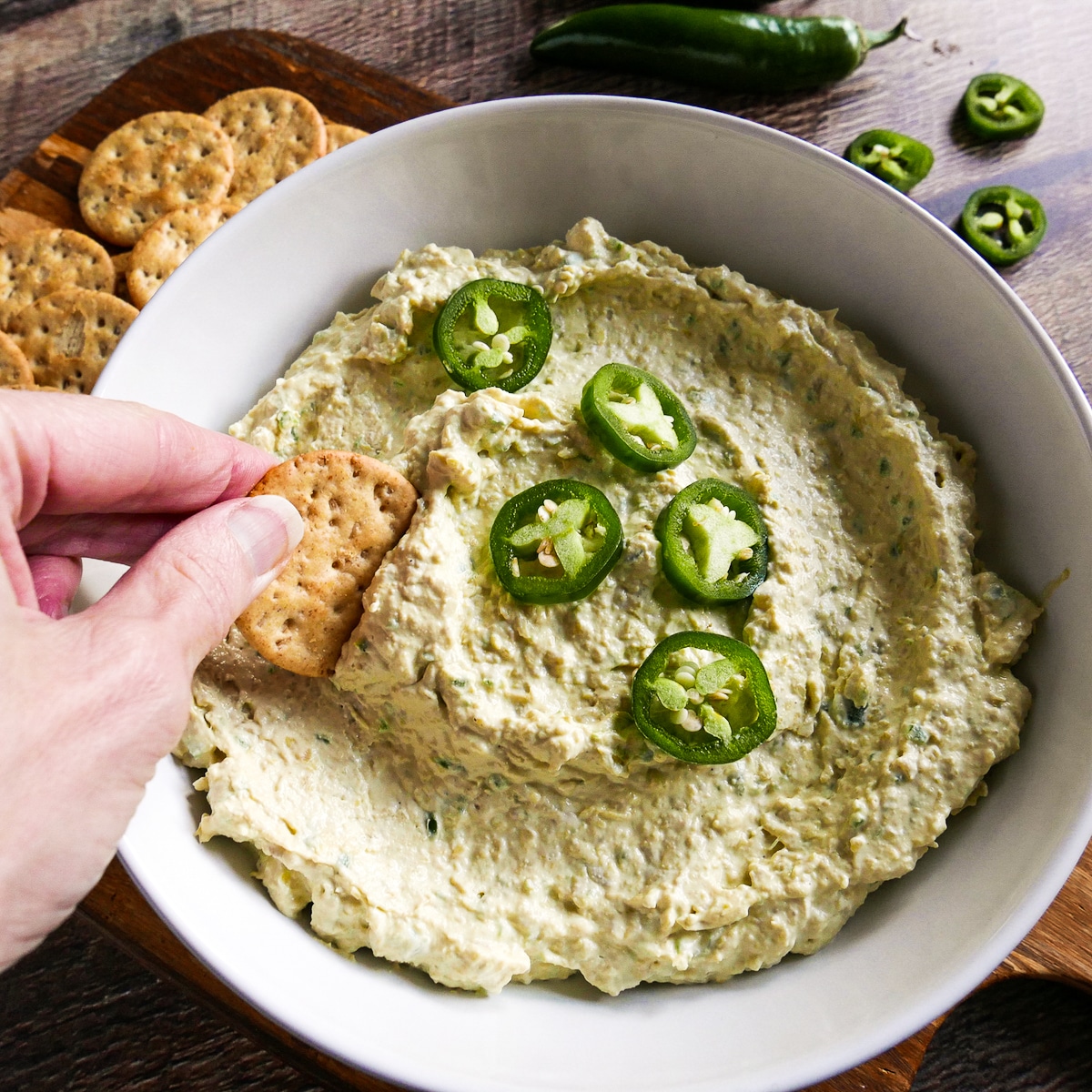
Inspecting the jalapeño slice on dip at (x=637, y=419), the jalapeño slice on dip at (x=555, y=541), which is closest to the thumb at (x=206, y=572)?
the jalapeño slice on dip at (x=555, y=541)

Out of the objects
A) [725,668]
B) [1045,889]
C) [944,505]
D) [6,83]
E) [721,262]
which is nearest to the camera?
[1045,889]

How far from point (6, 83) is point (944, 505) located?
3.48 metres

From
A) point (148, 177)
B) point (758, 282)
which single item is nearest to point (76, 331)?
point (148, 177)

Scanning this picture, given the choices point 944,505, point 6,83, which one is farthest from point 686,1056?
point 6,83

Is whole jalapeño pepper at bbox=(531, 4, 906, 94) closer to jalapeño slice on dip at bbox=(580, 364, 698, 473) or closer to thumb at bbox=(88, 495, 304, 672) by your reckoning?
jalapeño slice on dip at bbox=(580, 364, 698, 473)

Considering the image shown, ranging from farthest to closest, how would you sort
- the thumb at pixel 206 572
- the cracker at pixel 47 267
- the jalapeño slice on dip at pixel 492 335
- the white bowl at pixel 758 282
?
1. the cracker at pixel 47 267
2. the jalapeño slice on dip at pixel 492 335
3. the white bowl at pixel 758 282
4. the thumb at pixel 206 572

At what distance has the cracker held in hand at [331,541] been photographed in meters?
2.28

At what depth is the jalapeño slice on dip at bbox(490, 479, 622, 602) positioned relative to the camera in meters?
2.25

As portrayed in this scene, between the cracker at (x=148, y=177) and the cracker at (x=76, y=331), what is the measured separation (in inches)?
10.2

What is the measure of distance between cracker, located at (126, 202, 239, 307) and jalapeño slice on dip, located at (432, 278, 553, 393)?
1.07 metres

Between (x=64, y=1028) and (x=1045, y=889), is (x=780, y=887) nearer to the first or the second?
(x=1045, y=889)

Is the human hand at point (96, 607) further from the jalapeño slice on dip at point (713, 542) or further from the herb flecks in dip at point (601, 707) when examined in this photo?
the jalapeño slice on dip at point (713, 542)

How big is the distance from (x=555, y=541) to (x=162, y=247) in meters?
1.75

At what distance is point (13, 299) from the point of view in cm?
320
